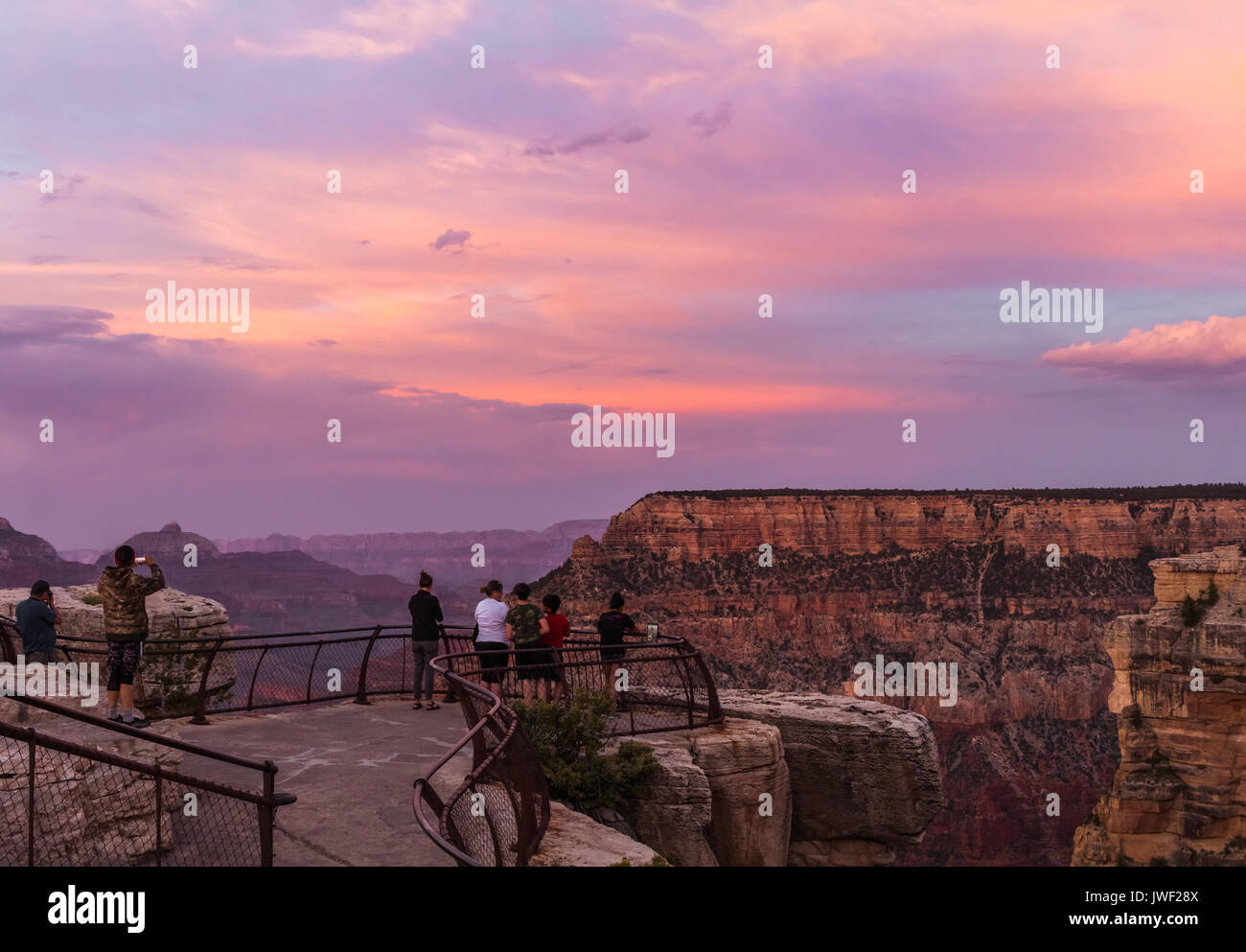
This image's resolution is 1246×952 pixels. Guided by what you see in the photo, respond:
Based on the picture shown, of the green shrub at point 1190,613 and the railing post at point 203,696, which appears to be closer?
the railing post at point 203,696

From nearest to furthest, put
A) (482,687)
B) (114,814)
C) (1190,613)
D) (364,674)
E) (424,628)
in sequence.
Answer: (114,814), (482,687), (424,628), (364,674), (1190,613)

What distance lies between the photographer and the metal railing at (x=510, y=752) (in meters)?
7.68

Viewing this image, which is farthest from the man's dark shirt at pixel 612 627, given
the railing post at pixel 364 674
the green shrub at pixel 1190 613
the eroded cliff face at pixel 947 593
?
the eroded cliff face at pixel 947 593

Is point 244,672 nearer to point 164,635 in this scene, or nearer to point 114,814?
point 164,635

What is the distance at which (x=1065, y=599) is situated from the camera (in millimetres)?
86250

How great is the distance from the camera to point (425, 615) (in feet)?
48.3

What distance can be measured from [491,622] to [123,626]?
167 inches

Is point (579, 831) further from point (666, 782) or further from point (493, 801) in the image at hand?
point (666, 782)

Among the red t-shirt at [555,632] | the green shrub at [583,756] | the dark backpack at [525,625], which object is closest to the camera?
the green shrub at [583,756]

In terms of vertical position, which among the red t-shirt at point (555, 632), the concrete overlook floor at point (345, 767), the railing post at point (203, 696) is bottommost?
the concrete overlook floor at point (345, 767)

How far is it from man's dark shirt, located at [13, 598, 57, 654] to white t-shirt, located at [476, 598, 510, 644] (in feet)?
15.9

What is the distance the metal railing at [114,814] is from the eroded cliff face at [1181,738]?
1702 inches

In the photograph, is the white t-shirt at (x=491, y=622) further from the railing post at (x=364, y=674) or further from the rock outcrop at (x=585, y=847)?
the rock outcrop at (x=585, y=847)

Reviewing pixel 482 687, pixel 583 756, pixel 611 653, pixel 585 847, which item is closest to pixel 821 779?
pixel 611 653
